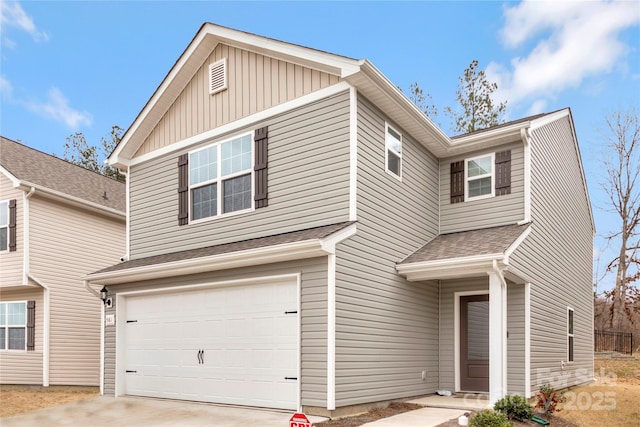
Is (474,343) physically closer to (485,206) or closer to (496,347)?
(496,347)

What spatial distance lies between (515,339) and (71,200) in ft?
39.3

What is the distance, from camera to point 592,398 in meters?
11.8

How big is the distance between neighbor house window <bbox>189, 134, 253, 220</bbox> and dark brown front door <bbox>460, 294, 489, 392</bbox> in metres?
4.94

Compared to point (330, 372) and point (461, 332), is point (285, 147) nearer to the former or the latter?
point (330, 372)

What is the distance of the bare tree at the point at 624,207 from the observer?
24.9 m

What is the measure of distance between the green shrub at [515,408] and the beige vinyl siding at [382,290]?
75.9 inches

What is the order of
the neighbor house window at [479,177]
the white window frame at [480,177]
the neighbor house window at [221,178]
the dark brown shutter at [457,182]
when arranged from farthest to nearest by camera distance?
1. the dark brown shutter at [457,182]
2. the neighbor house window at [479,177]
3. the white window frame at [480,177]
4. the neighbor house window at [221,178]

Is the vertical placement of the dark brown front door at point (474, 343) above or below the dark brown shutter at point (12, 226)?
below

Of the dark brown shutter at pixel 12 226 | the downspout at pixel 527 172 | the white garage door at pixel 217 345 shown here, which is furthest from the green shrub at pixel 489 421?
the dark brown shutter at pixel 12 226

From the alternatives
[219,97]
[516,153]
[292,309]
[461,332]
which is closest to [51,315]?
[219,97]

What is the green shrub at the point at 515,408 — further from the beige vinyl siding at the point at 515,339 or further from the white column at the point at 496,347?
the beige vinyl siding at the point at 515,339

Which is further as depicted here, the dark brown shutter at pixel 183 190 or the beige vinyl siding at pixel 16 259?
the beige vinyl siding at pixel 16 259

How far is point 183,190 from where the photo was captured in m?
11.4

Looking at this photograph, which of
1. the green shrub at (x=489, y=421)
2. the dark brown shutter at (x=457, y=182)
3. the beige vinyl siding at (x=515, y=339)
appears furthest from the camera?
the dark brown shutter at (x=457, y=182)
